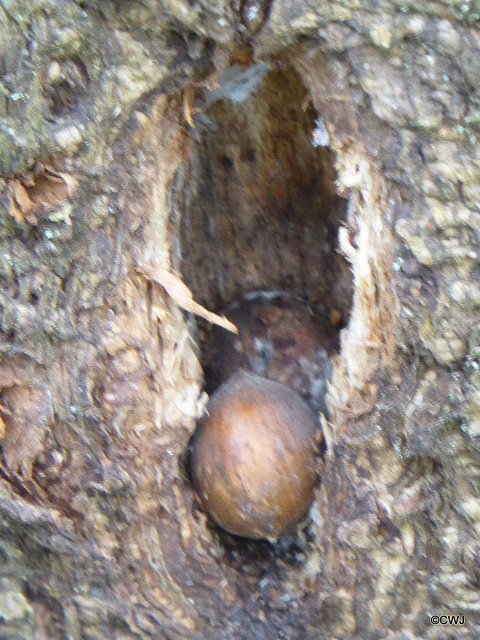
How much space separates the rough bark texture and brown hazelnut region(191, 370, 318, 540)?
0.04 m

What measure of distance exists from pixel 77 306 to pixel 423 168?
57cm

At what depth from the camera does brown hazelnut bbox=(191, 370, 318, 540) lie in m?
1.07

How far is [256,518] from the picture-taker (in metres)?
1.09

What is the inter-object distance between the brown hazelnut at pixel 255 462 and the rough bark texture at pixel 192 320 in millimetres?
41

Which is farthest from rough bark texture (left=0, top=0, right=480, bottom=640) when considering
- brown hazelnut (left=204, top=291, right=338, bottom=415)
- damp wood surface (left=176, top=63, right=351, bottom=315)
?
brown hazelnut (left=204, top=291, right=338, bottom=415)

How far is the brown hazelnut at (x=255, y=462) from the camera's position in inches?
42.3

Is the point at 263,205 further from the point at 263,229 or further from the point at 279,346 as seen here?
the point at 279,346

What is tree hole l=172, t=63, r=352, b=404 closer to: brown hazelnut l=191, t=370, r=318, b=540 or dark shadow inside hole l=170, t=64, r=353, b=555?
dark shadow inside hole l=170, t=64, r=353, b=555

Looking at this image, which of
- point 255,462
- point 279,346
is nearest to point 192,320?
point 279,346

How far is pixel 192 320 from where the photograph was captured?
1252 mm

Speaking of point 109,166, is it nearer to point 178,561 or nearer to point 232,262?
point 232,262

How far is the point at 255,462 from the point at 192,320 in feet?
1.09

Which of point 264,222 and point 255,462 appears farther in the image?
point 264,222

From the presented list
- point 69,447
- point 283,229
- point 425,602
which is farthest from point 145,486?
point 283,229
